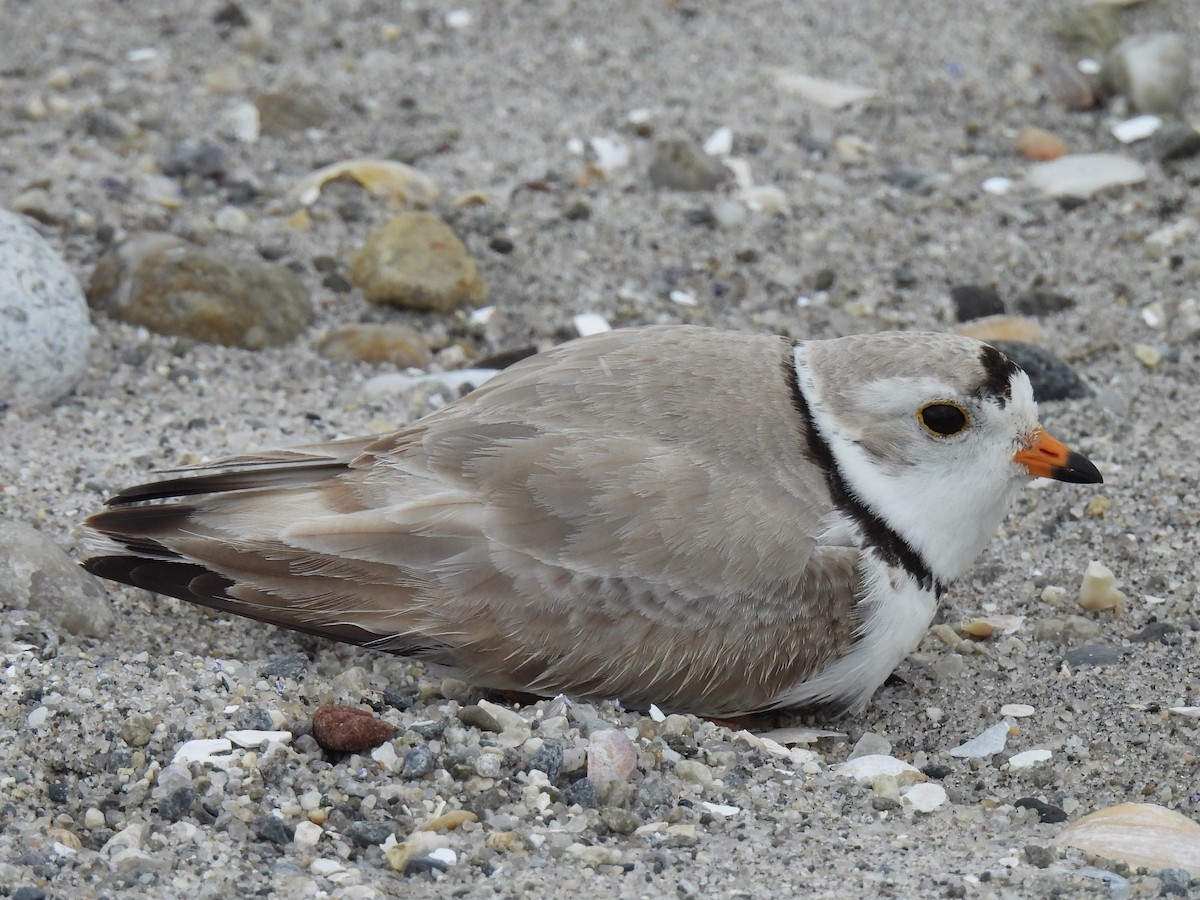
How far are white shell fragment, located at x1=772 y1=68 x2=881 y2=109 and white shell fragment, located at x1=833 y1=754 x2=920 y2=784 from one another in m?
3.55

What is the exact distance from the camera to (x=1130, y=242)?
5562 mm

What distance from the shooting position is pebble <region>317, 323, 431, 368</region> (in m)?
4.99

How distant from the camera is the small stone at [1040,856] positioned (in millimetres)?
2852

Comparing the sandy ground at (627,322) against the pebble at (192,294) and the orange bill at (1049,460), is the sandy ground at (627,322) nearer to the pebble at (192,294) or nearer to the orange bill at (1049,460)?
the pebble at (192,294)

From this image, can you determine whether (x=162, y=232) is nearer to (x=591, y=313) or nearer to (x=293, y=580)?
(x=591, y=313)

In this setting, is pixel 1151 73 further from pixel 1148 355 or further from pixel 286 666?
pixel 286 666

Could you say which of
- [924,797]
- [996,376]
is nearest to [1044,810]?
[924,797]

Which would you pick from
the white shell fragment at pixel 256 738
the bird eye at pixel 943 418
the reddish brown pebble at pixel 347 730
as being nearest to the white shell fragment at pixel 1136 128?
the bird eye at pixel 943 418

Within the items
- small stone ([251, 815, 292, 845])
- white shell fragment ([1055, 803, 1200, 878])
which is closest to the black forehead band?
white shell fragment ([1055, 803, 1200, 878])

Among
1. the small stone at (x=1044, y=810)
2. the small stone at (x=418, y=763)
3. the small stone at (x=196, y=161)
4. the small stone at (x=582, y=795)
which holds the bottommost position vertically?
the small stone at (x=1044, y=810)

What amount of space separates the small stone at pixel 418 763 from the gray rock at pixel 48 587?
90 cm

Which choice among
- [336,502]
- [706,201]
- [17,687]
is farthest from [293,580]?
[706,201]

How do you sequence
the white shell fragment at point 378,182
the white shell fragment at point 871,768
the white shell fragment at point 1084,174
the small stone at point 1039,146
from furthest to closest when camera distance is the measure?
1. the small stone at point 1039,146
2. the white shell fragment at point 1084,174
3. the white shell fragment at point 378,182
4. the white shell fragment at point 871,768

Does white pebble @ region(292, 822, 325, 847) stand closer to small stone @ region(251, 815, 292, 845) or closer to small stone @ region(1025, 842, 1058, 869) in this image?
small stone @ region(251, 815, 292, 845)
